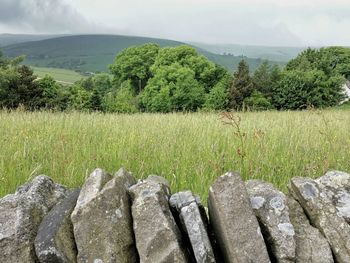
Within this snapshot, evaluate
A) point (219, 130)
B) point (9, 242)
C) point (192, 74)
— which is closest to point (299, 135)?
point (219, 130)

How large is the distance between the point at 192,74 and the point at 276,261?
2681 inches

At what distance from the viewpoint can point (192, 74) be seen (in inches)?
2753

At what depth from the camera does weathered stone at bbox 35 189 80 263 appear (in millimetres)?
2676

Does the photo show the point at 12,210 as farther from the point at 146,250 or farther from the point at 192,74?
the point at 192,74

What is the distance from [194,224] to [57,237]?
93cm

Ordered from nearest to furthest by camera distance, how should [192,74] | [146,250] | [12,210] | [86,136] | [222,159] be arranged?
[146,250] < [12,210] < [222,159] < [86,136] < [192,74]

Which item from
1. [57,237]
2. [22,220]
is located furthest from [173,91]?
[57,237]

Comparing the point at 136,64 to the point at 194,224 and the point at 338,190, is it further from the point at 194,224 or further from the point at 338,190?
the point at 194,224

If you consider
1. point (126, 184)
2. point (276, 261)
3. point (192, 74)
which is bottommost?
point (192, 74)

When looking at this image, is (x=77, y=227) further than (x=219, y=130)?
No

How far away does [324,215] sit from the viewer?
2.95 metres

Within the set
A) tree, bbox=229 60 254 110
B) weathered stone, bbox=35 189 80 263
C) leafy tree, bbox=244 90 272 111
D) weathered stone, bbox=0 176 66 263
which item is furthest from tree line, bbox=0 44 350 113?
weathered stone, bbox=35 189 80 263

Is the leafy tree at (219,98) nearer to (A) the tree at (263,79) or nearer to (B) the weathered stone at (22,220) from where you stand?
(A) the tree at (263,79)

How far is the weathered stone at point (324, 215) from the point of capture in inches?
112
